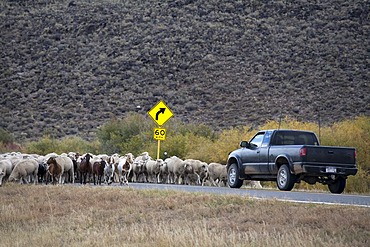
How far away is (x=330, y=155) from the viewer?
24203 millimetres

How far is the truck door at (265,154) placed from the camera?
2594 cm

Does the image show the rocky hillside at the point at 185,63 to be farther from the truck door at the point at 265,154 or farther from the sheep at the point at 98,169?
the truck door at the point at 265,154

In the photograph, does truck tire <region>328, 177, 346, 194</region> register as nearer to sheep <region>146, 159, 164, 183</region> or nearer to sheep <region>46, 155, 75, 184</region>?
sheep <region>46, 155, 75, 184</region>

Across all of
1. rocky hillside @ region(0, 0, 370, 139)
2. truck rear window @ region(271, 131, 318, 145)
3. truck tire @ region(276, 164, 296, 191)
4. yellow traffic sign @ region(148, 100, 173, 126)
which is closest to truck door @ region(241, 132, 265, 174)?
truck rear window @ region(271, 131, 318, 145)

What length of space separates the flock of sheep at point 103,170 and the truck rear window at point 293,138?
314 inches

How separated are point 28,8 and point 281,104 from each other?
33964 mm

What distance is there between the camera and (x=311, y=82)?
6069 centimetres

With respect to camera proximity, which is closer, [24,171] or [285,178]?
[285,178]

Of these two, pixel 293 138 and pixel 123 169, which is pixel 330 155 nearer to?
pixel 293 138

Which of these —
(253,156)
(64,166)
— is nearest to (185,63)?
(64,166)

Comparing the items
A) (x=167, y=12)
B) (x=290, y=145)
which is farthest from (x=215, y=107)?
(x=290, y=145)

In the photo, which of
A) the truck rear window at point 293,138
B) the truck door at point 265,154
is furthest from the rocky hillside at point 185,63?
the truck door at point 265,154

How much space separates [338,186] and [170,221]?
29.1 feet

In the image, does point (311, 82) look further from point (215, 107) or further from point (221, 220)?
point (221, 220)
